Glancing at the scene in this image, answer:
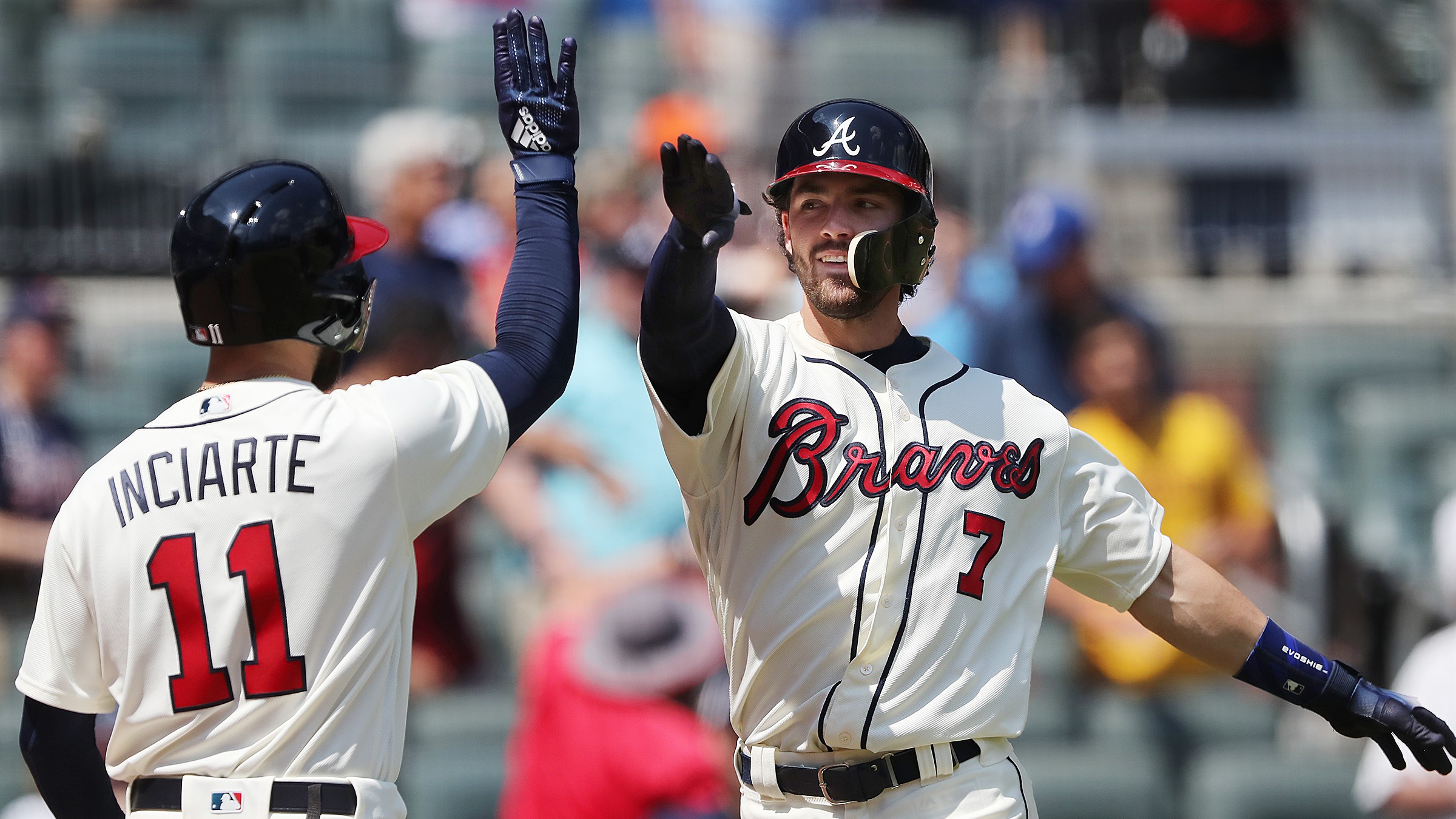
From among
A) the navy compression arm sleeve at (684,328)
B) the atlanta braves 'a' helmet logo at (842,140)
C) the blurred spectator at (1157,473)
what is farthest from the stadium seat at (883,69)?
the navy compression arm sleeve at (684,328)

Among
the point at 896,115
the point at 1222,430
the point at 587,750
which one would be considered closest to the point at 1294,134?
the point at 1222,430

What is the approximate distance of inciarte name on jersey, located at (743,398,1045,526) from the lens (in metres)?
2.88

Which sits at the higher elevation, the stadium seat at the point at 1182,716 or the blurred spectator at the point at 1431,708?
the blurred spectator at the point at 1431,708

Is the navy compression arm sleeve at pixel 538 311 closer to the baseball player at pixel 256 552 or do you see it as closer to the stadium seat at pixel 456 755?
the baseball player at pixel 256 552

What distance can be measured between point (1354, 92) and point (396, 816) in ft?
27.1

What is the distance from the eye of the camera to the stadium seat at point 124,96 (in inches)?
311

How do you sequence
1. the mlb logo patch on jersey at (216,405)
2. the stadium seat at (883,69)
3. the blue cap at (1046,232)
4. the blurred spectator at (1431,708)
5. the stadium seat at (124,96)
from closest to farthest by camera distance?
1. the mlb logo patch on jersey at (216,405)
2. the blurred spectator at (1431,708)
3. the blue cap at (1046,232)
4. the stadium seat at (124,96)
5. the stadium seat at (883,69)

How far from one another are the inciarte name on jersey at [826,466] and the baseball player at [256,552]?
1.70 ft

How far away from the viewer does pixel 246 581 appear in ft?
7.82

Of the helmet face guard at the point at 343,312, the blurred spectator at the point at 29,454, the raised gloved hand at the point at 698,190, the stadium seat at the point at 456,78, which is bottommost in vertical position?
the blurred spectator at the point at 29,454

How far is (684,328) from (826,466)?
0.41 m

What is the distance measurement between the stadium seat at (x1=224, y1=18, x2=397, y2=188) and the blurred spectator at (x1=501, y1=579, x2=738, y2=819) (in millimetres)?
3774

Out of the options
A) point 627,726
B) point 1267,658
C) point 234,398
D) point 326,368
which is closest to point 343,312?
point 326,368

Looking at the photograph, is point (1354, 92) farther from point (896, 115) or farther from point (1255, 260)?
point (896, 115)
